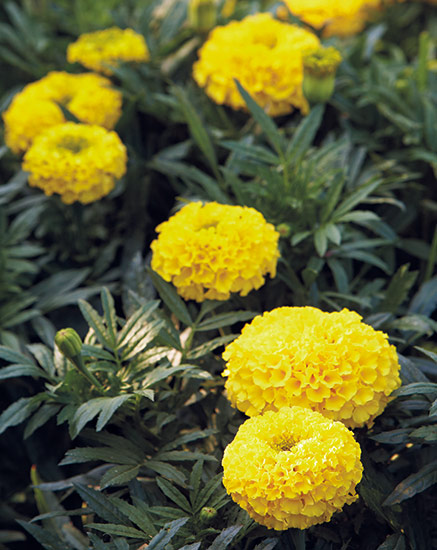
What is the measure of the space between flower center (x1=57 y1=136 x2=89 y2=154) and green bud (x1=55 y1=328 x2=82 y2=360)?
2.10 ft

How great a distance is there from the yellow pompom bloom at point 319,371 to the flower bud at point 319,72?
80 centimetres

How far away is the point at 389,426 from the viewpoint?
1254 mm

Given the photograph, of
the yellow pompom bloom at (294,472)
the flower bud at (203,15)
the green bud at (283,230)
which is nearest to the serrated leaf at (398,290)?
A: the green bud at (283,230)

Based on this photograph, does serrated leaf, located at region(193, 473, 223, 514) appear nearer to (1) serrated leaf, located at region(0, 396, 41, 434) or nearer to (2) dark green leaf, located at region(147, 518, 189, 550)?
(2) dark green leaf, located at region(147, 518, 189, 550)

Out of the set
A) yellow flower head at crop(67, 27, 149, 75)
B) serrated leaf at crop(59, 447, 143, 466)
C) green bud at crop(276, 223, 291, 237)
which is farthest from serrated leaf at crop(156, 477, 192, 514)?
yellow flower head at crop(67, 27, 149, 75)

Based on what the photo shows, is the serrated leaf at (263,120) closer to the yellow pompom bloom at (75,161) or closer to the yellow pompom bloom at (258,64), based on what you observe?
the yellow pompom bloom at (258,64)

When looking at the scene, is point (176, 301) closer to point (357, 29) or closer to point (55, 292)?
point (55, 292)

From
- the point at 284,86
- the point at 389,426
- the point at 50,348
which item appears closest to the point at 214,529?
the point at 389,426

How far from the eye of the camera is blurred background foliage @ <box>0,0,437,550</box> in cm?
117

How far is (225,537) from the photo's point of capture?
3.34ft

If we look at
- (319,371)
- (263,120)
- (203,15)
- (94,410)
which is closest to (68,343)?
(94,410)

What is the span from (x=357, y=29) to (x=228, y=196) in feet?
3.69

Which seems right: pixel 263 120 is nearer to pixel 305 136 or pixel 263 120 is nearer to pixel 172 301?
pixel 305 136

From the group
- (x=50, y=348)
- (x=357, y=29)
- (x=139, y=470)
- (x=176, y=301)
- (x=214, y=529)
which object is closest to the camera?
(x=214, y=529)
